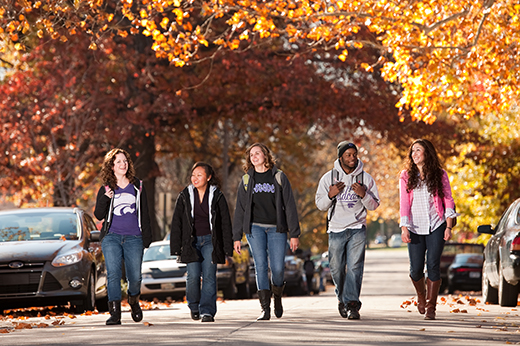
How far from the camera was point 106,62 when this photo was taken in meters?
24.3

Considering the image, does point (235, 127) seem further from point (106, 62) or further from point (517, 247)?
point (517, 247)

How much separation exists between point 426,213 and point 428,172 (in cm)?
48

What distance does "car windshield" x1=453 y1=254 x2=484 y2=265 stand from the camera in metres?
25.4

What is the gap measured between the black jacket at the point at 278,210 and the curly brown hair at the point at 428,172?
146cm

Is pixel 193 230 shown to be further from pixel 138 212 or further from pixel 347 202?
pixel 347 202

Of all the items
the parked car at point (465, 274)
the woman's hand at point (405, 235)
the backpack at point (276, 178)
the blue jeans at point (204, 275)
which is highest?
the backpack at point (276, 178)

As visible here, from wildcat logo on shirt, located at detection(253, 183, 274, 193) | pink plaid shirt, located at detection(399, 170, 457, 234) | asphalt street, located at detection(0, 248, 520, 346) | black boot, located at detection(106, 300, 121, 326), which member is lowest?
asphalt street, located at detection(0, 248, 520, 346)

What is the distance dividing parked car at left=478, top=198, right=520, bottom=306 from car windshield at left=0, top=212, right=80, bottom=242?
6.23 meters

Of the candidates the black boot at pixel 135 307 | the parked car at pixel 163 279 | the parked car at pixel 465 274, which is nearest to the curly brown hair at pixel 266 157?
the black boot at pixel 135 307

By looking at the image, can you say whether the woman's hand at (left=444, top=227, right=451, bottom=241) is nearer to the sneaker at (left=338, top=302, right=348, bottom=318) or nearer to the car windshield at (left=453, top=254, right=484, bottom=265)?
the sneaker at (left=338, top=302, right=348, bottom=318)

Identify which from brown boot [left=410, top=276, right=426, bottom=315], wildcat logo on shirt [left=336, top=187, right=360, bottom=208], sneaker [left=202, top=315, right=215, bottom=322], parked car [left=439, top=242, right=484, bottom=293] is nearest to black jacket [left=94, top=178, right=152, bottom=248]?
sneaker [left=202, top=315, right=215, bottom=322]

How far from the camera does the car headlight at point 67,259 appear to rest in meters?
13.0

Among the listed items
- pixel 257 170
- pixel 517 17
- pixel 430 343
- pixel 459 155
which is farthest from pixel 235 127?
pixel 430 343

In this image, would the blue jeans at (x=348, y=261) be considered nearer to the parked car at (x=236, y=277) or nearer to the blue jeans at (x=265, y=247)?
the blue jeans at (x=265, y=247)
